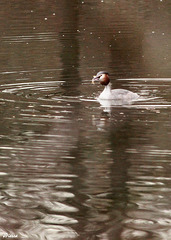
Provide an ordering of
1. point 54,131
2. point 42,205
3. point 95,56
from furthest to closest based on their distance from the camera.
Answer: point 95,56, point 54,131, point 42,205

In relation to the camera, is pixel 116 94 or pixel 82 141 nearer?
pixel 82 141

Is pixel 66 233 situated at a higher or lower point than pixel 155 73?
higher

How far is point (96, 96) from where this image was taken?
49.5 ft

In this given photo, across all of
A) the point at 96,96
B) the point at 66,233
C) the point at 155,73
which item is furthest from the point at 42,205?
the point at 155,73

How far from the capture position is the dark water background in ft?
24.3

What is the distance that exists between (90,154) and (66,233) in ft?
10.6

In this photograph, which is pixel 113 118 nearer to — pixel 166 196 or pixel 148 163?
pixel 148 163

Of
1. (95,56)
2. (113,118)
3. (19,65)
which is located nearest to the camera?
(113,118)

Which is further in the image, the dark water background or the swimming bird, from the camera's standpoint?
the swimming bird

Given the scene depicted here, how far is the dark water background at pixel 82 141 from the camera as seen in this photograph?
742 centimetres

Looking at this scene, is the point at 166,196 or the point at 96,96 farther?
the point at 96,96

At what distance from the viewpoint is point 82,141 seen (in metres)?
11.0

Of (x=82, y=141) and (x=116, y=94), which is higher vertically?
(x=82, y=141)

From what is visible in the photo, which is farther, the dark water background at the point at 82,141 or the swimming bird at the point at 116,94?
the swimming bird at the point at 116,94
